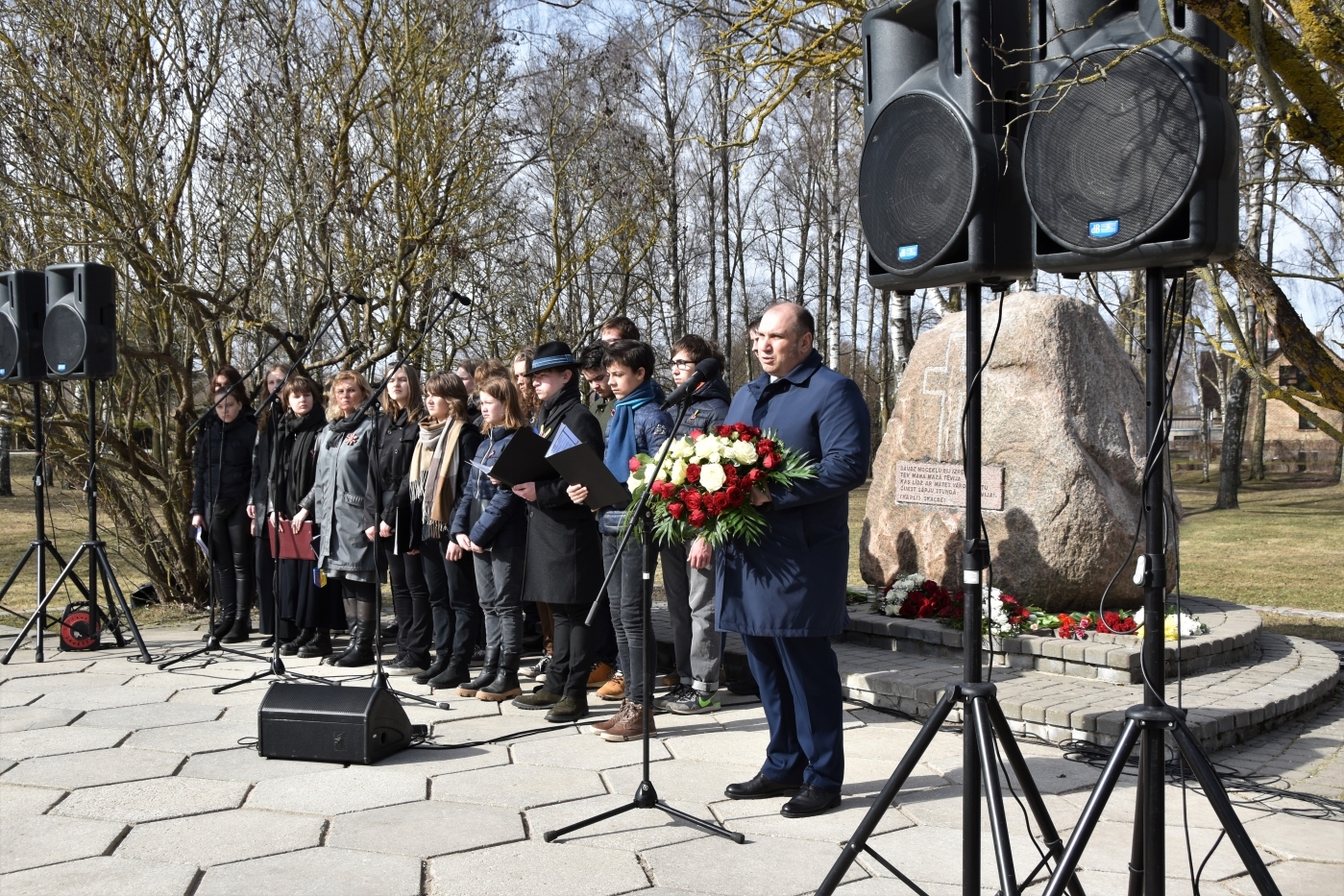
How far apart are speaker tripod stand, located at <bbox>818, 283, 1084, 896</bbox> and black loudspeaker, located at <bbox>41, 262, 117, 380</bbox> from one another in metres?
6.42

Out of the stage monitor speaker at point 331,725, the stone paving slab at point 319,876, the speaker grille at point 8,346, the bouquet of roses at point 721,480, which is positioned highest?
the speaker grille at point 8,346

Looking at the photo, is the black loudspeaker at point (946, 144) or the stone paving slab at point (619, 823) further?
the stone paving slab at point (619, 823)

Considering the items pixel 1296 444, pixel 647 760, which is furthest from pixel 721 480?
pixel 1296 444

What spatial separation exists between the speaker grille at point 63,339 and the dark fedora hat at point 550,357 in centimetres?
346

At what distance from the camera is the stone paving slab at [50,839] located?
4059 mm

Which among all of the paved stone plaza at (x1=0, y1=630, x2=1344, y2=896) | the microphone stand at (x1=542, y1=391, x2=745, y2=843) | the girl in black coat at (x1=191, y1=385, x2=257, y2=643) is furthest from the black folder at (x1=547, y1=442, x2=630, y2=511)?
the girl in black coat at (x1=191, y1=385, x2=257, y2=643)

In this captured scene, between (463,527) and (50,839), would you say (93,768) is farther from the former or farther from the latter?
(463,527)

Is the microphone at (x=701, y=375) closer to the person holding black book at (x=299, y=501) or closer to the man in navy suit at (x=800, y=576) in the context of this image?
the man in navy suit at (x=800, y=576)

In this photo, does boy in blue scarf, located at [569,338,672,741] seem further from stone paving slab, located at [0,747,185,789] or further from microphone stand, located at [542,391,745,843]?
stone paving slab, located at [0,747,185,789]

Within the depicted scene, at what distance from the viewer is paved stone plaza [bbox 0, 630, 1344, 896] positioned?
390 cm

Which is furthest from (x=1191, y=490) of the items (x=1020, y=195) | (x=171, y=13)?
(x=1020, y=195)

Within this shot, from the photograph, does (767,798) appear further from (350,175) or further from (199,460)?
(350,175)

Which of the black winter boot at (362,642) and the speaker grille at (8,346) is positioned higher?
the speaker grille at (8,346)

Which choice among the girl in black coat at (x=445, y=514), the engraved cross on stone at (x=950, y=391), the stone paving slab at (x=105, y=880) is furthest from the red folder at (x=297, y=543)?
the engraved cross on stone at (x=950, y=391)
